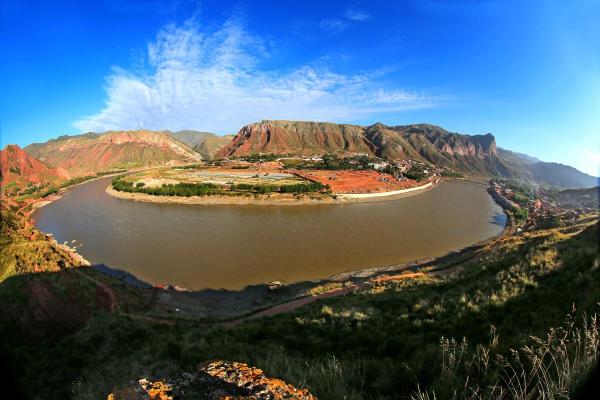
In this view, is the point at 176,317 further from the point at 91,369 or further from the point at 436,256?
the point at 436,256

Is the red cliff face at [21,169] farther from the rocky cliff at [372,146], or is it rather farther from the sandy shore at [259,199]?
the rocky cliff at [372,146]

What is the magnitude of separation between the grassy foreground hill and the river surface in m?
11.9

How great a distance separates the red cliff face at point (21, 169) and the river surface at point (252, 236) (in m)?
35.1

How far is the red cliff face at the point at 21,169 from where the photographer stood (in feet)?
249

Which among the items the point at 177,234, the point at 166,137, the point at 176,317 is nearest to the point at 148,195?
the point at 177,234

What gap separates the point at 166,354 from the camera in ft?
17.0

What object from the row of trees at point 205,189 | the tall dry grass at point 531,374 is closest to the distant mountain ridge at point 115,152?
the row of trees at point 205,189

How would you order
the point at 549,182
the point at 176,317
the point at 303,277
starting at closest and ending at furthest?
the point at 176,317 < the point at 303,277 < the point at 549,182

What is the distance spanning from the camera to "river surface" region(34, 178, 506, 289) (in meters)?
24.8

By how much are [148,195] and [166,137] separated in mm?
152110

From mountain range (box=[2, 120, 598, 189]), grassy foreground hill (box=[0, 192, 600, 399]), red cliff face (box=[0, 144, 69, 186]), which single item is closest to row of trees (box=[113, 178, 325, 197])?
red cliff face (box=[0, 144, 69, 186])

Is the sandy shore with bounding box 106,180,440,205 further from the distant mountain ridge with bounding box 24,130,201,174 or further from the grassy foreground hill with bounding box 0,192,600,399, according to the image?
the distant mountain ridge with bounding box 24,130,201,174

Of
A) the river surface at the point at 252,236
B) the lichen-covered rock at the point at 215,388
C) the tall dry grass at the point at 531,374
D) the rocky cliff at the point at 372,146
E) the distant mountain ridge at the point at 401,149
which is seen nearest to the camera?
the tall dry grass at the point at 531,374

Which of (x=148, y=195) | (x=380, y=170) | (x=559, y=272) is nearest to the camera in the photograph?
(x=559, y=272)
